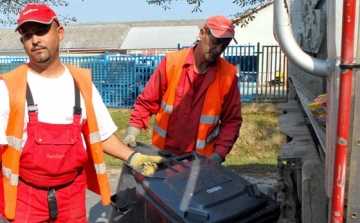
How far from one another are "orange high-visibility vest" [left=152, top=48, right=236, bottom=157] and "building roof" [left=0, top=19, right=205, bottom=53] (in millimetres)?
33732

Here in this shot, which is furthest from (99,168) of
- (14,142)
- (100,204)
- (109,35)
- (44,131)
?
(109,35)

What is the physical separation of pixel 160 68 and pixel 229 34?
24.0 inches

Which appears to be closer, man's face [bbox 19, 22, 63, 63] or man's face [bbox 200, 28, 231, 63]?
man's face [bbox 19, 22, 63, 63]

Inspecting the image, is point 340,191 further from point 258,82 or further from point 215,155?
point 258,82

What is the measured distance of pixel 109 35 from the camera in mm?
47750

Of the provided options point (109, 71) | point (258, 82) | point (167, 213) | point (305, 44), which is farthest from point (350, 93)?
point (109, 71)

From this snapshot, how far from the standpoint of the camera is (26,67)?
2.35m

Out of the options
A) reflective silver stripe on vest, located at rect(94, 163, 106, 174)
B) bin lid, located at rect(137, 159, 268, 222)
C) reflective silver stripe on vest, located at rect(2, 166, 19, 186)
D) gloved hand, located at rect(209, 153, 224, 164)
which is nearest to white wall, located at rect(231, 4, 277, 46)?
gloved hand, located at rect(209, 153, 224, 164)

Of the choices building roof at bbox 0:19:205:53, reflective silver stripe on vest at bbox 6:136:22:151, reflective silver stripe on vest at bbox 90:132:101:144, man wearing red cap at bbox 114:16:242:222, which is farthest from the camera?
building roof at bbox 0:19:205:53

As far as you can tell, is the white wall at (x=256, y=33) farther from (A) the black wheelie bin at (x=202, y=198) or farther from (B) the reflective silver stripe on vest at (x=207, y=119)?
(A) the black wheelie bin at (x=202, y=198)

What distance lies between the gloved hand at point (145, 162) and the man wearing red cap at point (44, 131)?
23 millimetres

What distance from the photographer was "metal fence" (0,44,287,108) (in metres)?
11.6

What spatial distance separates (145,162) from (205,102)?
840 mm

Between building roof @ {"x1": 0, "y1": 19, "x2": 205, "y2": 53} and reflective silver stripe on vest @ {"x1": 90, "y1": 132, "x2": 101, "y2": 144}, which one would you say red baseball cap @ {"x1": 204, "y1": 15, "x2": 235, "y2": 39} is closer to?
reflective silver stripe on vest @ {"x1": 90, "y1": 132, "x2": 101, "y2": 144}
